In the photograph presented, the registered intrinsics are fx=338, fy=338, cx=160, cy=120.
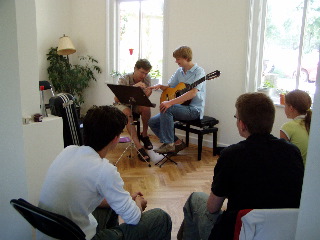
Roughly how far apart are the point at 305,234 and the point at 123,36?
522 cm

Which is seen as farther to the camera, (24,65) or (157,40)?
(157,40)

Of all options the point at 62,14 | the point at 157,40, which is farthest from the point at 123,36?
the point at 62,14

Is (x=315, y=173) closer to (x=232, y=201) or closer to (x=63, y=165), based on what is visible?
(x=232, y=201)

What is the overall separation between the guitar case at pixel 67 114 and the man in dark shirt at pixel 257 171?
1.62 m

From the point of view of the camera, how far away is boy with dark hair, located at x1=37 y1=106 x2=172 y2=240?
1.42 metres

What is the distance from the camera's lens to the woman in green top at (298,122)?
7.03 ft

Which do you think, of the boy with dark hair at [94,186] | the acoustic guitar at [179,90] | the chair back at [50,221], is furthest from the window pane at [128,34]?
the chair back at [50,221]

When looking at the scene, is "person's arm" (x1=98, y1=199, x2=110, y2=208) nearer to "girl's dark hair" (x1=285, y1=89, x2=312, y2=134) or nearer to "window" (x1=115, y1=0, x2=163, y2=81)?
"girl's dark hair" (x1=285, y1=89, x2=312, y2=134)

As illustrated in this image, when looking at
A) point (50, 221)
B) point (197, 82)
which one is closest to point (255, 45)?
point (197, 82)

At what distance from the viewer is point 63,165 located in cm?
146

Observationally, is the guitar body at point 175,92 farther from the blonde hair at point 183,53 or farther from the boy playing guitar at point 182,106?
the blonde hair at point 183,53

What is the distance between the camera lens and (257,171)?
4.63ft

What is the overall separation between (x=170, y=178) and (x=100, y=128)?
216 centimetres

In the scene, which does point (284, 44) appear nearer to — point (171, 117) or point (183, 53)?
point (183, 53)
